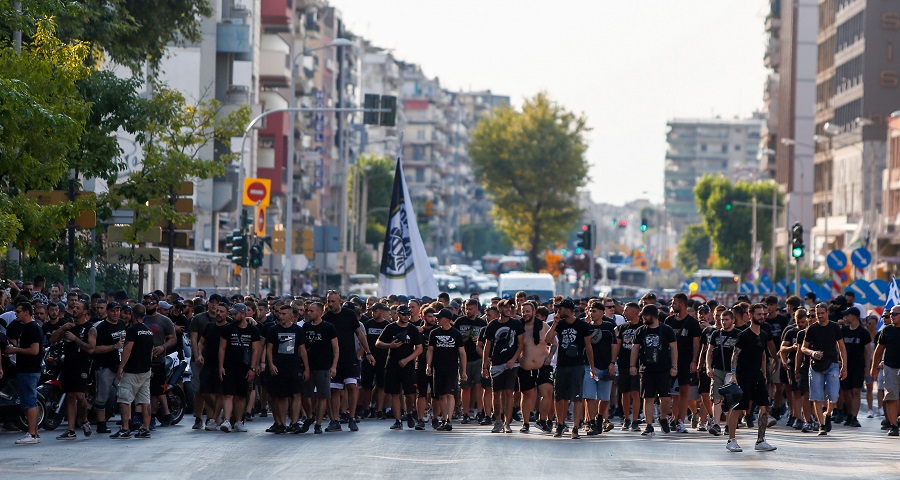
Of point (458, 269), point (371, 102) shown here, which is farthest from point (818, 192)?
point (371, 102)

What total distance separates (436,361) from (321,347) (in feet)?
5.22

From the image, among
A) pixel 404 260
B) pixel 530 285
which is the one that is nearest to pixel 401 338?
pixel 404 260

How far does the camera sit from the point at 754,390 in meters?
19.5

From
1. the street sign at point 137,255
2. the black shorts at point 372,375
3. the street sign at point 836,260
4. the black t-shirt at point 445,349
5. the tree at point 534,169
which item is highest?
the tree at point 534,169

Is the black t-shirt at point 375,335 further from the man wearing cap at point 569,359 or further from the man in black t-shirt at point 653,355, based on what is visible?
the man in black t-shirt at point 653,355

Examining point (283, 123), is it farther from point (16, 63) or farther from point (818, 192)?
point (16, 63)

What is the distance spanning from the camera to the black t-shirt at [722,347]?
20109 millimetres

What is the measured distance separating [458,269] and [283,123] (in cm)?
4631

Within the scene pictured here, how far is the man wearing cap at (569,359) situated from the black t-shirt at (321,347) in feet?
8.89

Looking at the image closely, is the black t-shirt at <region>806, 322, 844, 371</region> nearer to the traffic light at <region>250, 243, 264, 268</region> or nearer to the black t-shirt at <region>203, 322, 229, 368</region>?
the black t-shirt at <region>203, 322, 229, 368</region>

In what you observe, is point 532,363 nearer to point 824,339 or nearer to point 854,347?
point 824,339

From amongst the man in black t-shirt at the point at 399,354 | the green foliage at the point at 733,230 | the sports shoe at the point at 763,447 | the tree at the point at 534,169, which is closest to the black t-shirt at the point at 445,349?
the man in black t-shirt at the point at 399,354

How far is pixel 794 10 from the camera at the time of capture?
Answer: 109 m

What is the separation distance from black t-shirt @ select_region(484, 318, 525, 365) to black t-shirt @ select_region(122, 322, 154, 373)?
14.1ft
